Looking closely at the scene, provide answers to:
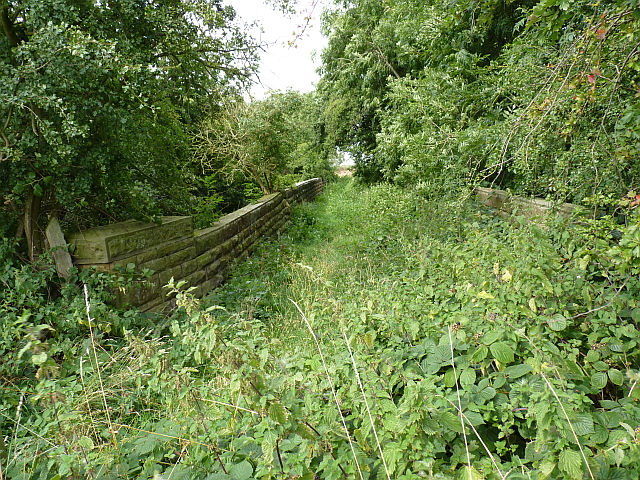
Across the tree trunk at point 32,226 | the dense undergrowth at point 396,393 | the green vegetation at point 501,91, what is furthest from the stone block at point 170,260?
the green vegetation at point 501,91

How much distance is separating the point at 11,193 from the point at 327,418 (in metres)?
→ 3.48

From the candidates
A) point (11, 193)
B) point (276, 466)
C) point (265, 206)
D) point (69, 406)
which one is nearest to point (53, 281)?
point (11, 193)

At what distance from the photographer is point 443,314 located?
2.45 m

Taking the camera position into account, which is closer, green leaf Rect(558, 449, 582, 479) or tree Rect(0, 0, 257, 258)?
green leaf Rect(558, 449, 582, 479)

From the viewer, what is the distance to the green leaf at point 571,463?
1.29 meters

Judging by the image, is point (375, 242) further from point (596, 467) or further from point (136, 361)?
point (596, 467)

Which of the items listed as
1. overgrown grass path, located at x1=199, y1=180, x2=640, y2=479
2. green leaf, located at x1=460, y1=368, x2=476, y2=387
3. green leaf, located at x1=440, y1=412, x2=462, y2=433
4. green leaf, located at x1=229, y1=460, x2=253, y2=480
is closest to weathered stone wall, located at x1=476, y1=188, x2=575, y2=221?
overgrown grass path, located at x1=199, y1=180, x2=640, y2=479

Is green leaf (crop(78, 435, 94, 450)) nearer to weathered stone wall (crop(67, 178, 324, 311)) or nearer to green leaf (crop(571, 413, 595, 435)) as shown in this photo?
weathered stone wall (crop(67, 178, 324, 311))

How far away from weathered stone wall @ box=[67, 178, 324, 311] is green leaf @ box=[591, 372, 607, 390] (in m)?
2.47

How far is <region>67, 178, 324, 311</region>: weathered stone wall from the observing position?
3570mm

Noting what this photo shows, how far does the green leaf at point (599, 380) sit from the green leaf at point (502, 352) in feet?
1.25

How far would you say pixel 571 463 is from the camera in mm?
1318

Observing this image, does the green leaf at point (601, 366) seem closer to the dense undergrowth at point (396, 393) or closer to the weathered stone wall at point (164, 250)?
the dense undergrowth at point (396, 393)

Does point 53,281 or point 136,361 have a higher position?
point 53,281
